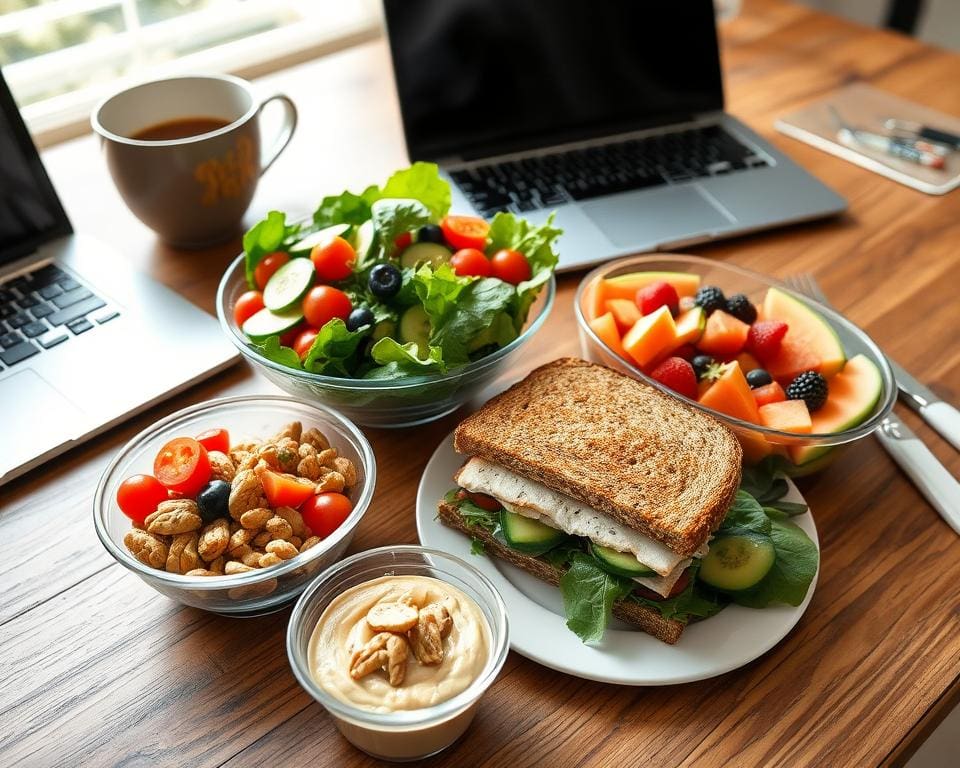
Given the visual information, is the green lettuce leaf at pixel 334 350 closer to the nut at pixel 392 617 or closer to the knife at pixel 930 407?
the nut at pixel 392 617

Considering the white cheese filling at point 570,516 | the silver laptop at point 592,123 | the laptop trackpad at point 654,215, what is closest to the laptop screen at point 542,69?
the silver laptop at point 592,123

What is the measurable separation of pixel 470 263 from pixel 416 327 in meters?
0.12

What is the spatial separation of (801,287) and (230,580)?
1015 mm

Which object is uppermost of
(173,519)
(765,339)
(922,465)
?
(173,519)

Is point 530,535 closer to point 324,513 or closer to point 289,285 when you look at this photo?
point 324,513

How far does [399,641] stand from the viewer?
800mm

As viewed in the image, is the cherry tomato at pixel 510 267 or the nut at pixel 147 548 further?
the cherry tomato at pixel 510 267

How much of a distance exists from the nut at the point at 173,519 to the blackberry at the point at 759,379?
71 centimetres

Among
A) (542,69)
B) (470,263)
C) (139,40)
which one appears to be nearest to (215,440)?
(470,263)

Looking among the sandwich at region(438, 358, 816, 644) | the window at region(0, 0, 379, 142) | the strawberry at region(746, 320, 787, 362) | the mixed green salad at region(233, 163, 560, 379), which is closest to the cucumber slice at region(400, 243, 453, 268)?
the mixed green salad at region(233, 163, 560, 379)

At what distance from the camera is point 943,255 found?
60.5 inches

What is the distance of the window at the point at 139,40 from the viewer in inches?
83.4

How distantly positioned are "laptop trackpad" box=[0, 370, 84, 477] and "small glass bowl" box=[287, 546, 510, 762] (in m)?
0.48

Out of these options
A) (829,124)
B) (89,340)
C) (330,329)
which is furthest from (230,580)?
(829,124)
